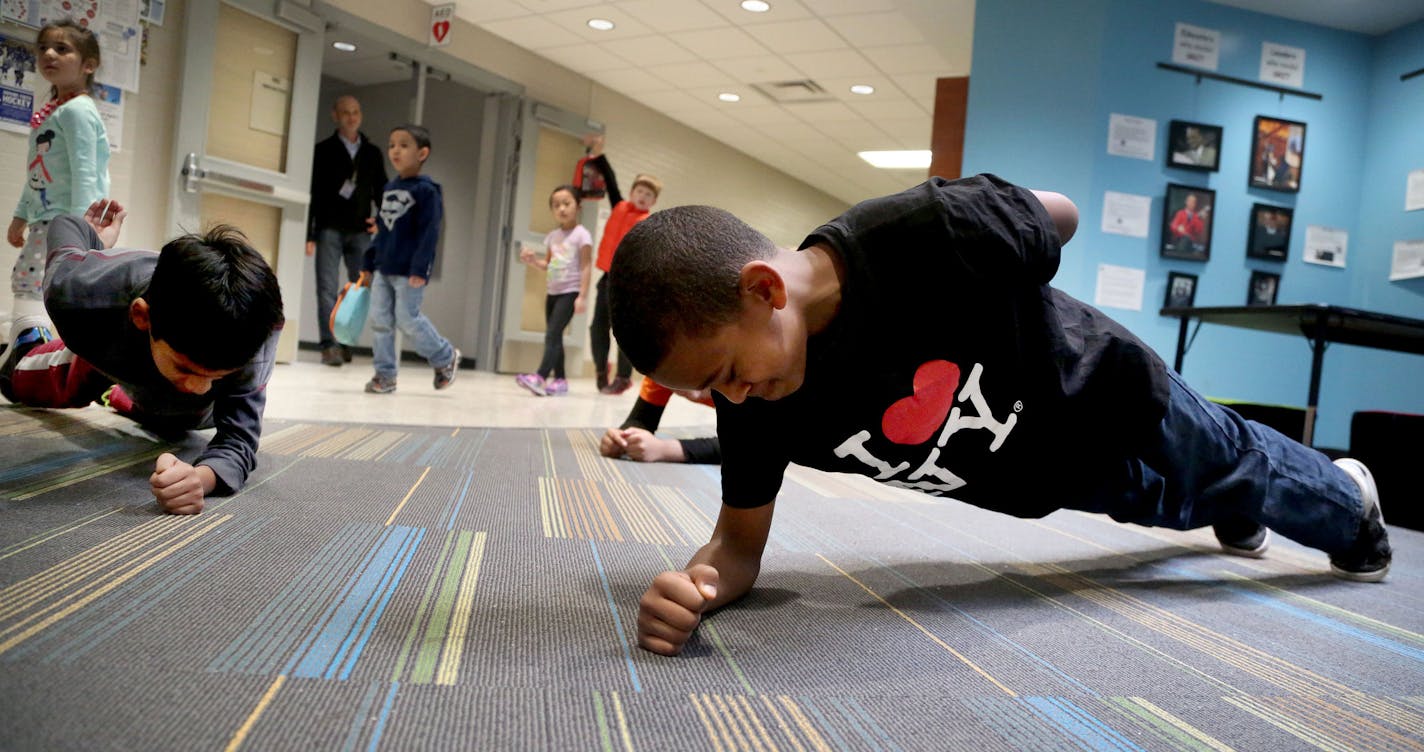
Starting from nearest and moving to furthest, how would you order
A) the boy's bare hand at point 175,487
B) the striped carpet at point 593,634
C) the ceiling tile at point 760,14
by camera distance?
1. the striped carpet at point 593,634
2. the boy's bare hand at point 175,487
3. the ceiling tile at point 760,14

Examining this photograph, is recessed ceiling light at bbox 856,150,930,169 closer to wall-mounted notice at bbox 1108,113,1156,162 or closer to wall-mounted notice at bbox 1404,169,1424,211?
wall-mounted notice at bbox 1108,113,1156,162

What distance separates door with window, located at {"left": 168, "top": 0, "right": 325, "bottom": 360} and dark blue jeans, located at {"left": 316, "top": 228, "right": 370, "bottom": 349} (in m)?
0.20

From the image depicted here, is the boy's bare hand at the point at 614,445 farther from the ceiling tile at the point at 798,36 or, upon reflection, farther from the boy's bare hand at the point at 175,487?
the ceiling tile at the point at 798,36

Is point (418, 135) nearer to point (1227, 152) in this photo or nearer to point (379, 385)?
Result: point (379, 385)

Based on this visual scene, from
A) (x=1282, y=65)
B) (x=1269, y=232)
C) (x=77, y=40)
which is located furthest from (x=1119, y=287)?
(x=77, y=40)

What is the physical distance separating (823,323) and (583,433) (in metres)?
2.26

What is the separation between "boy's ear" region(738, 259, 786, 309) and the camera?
0.88 metres

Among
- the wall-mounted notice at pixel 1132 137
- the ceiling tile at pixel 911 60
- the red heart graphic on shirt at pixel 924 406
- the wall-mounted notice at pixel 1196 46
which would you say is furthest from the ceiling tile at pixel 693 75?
the red heart graphic on shirt at pixel 924 406

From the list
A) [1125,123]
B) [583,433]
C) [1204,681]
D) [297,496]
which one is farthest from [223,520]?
[1125,123]

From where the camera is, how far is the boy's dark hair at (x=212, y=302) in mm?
1359

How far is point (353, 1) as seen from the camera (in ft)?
17.8

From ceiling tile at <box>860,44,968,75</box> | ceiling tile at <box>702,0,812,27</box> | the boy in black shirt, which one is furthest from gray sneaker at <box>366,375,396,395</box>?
ceiling tile at <box>860,44,968,75</box>

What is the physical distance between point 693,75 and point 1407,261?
4.82 metres

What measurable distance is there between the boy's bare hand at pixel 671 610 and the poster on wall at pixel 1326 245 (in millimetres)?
5209
